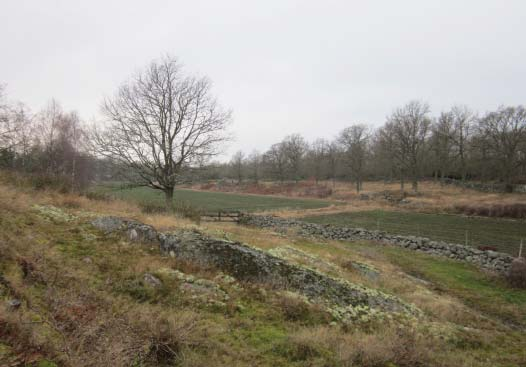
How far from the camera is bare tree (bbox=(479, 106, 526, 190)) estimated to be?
5106 centimetres

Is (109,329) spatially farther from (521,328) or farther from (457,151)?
(457,151)

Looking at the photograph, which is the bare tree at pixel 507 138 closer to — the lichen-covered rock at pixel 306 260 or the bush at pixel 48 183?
the lichen-covered rock at pixel 306 260

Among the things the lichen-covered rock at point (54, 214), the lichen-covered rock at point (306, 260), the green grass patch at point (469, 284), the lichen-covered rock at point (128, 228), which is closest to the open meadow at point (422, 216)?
the green grass patch at point (469, 284)

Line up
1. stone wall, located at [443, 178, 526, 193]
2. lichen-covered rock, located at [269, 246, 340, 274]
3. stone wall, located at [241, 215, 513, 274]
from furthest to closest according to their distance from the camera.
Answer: stone wall, located at [443, 178, 526, 193], stone wall, located at [241, 215, 513, 274], lichen-covered rock, located at [269, 246, 340, 274]

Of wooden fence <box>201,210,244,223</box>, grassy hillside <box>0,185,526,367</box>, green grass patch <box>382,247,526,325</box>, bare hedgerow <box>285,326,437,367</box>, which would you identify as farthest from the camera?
wooden fence <box>201,210,244,223</box>

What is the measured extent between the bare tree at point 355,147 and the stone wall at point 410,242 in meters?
42.3

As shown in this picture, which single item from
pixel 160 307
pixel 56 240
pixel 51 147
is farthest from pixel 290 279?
pixel 51 147

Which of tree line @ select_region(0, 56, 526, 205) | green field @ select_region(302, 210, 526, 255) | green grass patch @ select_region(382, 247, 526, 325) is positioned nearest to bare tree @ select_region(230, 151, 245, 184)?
tree line @ select_region(0, 56, 526, 205)

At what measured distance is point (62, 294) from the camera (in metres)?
4.75

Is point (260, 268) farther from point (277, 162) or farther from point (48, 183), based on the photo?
point (277, 162)

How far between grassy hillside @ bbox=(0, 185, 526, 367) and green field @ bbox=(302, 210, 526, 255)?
14.5 m

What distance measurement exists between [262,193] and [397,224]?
168 ft

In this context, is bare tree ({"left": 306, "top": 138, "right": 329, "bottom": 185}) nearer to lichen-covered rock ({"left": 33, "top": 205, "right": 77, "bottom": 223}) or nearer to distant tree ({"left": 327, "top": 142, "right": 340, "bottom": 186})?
distant tree ({"left": 327, "top": 142, "right": 340, "bottom": 186})

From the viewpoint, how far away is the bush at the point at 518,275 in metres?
13.8
